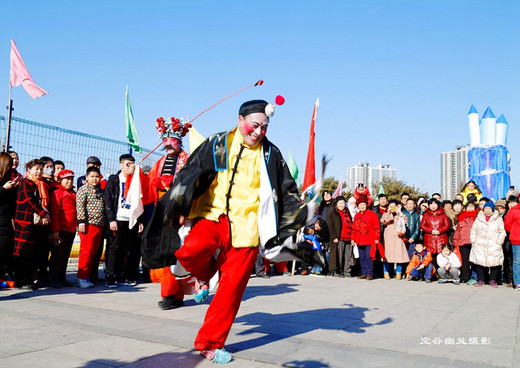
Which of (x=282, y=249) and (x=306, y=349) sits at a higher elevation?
(x=282, y=249)

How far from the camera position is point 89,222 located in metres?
7.62

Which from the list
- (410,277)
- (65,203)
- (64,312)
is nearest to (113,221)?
(65,203)

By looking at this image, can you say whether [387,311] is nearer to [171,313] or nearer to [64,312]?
[171,313]

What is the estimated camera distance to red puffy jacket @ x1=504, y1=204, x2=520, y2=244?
9203 mm

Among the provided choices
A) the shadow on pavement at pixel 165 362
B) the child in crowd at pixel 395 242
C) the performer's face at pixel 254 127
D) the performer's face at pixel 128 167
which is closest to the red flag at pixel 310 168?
the performer's face at pixel 254 127

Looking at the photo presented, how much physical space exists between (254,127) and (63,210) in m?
4.76

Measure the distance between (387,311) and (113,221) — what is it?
4295 mm

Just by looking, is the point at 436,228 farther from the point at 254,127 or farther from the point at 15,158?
the point at 15,158

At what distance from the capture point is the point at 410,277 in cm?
1064

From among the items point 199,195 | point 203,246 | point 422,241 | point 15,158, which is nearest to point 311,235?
point 422,241

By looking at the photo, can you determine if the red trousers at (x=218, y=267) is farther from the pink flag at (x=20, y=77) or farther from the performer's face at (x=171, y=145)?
the pink flag at (x=20, y=77)

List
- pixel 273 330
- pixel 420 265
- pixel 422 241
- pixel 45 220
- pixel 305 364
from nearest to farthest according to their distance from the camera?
1. pixel 305 364
2. pixel 273 330
3. pixel 45 220
4. pixel 420 265
5. pixel 422 241

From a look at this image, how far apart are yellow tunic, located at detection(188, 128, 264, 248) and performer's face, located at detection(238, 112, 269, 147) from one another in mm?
77

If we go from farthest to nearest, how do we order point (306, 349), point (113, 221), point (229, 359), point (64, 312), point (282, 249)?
point (113, 221) → point (64, 312) → point (282, 249) → point (306, 349) → point (229, 359)
